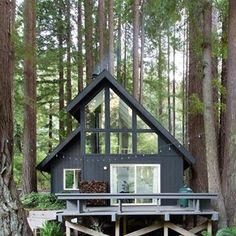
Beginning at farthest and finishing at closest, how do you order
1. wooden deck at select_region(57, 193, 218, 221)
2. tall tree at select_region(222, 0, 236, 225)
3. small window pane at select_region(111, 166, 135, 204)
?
small window pane at select_region(111, 166, 135, 204) < wooden deck at select_region(57, 193, 218, 221) < tall tree at select_region(222, 0, 236, 225)

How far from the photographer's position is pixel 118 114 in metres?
12.6

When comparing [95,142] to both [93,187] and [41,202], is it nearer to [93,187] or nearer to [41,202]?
[93,187]

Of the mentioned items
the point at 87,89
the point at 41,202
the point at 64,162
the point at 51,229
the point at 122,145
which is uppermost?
the point at 87,89

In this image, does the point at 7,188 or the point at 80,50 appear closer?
the point at 7,188

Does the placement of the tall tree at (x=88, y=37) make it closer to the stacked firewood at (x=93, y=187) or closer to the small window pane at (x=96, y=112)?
the small window pane at (x=96, y=112)

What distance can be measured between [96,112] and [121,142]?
1.26 meters

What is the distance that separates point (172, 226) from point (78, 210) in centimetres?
230

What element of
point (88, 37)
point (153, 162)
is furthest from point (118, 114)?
point (88, 37)

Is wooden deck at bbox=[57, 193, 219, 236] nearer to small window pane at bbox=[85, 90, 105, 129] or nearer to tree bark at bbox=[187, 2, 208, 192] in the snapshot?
tree bark at bbox=[187, 2, 208, 192]

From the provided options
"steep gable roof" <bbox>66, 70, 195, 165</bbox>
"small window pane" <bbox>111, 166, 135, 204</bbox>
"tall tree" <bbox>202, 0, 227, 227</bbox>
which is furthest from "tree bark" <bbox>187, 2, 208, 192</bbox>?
"small window pane" <bbox>111, 166, 135, 204</bbox>

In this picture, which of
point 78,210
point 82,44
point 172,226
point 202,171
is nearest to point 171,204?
point 202,171

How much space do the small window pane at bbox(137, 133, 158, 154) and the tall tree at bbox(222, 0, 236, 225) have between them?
353 centimetres

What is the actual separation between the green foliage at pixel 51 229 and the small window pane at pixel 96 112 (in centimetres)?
387

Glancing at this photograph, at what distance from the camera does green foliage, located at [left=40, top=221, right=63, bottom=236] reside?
351 inches
